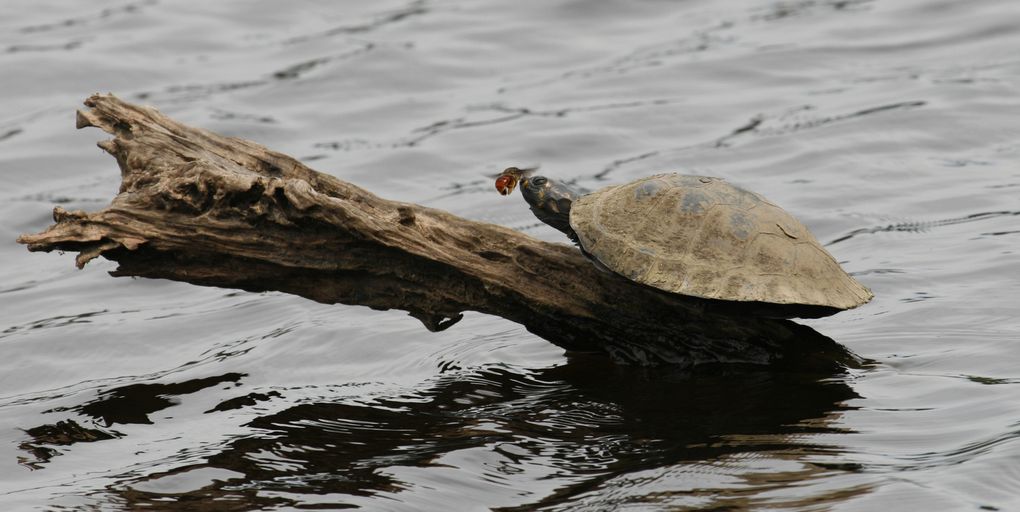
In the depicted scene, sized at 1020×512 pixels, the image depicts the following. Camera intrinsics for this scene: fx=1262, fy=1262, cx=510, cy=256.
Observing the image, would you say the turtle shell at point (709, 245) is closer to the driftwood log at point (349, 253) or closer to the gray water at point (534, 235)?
the driftwood log at point (349, 253)

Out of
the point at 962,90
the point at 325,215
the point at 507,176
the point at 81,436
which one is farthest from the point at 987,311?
the point at 962,90

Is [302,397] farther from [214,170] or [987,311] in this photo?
[987,311]

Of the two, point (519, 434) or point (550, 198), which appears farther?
point (550, 198)

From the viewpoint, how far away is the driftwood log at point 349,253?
527 centimetres

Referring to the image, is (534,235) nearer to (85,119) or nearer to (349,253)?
(349,253)

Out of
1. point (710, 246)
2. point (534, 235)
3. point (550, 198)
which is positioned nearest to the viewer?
point (710, 246)

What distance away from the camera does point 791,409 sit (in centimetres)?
548

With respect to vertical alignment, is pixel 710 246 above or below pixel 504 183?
below

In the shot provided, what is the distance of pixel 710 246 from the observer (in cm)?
551

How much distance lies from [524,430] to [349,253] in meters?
1.07

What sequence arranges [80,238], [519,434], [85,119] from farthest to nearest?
[85,119], [519,434], [80,238]

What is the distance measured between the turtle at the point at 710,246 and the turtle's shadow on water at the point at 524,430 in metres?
0.46

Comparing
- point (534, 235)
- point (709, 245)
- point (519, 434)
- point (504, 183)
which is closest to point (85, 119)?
point (504, 183)

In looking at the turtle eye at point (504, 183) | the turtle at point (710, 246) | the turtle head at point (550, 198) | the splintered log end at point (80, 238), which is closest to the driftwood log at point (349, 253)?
the splintered log end at point (80, 238)
